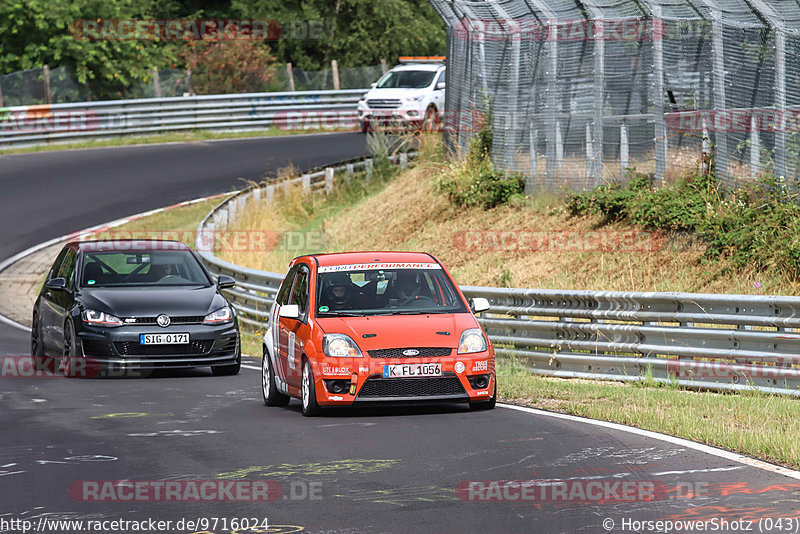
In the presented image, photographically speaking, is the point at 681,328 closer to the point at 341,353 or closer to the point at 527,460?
the point at 341,353

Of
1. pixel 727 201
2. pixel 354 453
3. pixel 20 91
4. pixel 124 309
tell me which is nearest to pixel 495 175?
pixel 727 201

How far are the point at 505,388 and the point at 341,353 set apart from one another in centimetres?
247

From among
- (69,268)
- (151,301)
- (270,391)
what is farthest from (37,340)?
(270,391)

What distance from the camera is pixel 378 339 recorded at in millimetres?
11602

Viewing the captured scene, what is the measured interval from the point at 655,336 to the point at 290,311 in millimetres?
3806

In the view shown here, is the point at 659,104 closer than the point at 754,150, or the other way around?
the point at 754,150

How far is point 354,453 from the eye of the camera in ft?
31.7

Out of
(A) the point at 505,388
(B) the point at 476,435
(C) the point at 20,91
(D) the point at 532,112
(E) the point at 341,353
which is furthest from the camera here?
(C) the point at 20,91

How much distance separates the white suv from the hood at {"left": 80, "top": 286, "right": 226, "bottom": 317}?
2066 centimetres

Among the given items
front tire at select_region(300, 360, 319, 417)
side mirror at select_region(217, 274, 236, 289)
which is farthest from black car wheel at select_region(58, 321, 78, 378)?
front tire at select_region(300, 360, 319, 417)

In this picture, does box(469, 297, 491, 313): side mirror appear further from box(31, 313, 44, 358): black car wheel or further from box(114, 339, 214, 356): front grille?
box(31, 313, 44, 358): black car wheel

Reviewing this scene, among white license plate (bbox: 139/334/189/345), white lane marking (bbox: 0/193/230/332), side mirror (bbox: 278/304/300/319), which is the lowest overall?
white lane marking (bbox: 0/193/230/332)

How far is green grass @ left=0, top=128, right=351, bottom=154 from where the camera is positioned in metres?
39.5

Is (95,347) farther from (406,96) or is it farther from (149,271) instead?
(406,96)
